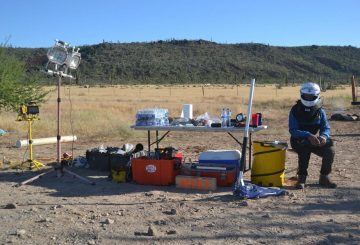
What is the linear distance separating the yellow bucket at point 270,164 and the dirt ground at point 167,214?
0.77 feet

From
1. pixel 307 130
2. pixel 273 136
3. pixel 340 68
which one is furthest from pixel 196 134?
pixel 340 68

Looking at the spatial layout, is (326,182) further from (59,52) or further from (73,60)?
(59,52)

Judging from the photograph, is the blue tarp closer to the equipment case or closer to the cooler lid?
the equipment case

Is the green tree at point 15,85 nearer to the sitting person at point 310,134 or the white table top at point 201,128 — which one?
the white table top at point 201,128

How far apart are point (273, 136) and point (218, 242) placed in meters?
10.1

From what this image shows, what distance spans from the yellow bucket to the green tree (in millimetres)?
11812

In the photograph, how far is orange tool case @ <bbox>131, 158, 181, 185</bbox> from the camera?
27.1 ft

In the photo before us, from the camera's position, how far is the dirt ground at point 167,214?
542 centimetres

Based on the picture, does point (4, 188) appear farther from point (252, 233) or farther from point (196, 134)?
point (196, 134)

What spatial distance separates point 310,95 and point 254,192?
1.80 metres

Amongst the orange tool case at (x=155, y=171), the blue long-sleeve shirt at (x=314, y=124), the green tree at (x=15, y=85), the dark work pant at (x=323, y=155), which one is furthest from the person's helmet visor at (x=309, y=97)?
the green tree at (x=15, y=85)

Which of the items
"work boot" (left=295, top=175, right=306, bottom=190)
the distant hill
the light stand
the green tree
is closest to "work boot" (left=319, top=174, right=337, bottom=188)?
"work boot" (left=295, top=175, right=306, bottom=190)

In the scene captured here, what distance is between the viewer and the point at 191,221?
5.98 m

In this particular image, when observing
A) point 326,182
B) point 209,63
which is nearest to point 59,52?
point 326,182
